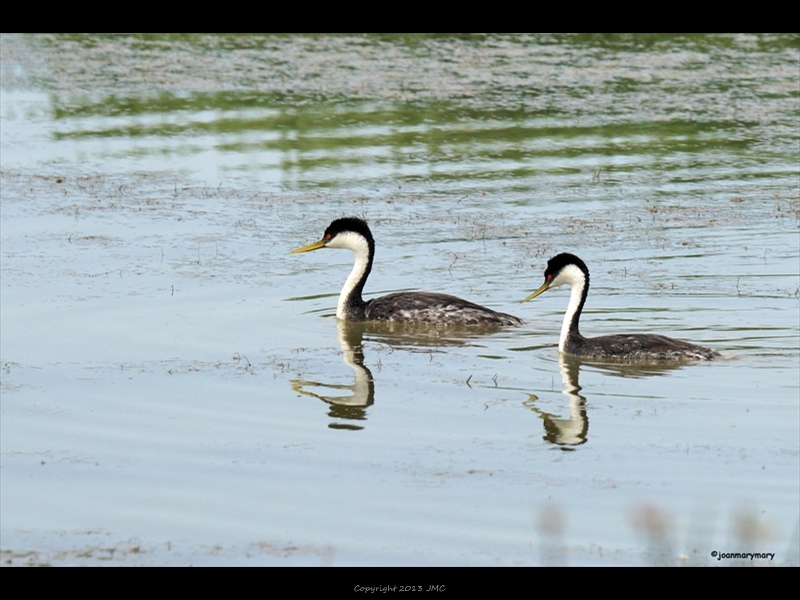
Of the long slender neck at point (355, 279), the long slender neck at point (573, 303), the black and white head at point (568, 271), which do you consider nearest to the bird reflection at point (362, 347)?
the long slender neck at point (355, 279)

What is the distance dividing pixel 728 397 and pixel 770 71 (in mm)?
21257

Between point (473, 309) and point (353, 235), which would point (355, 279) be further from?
point (473, 309)

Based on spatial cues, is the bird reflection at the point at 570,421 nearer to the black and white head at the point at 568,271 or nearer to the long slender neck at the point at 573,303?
the long slender neck at the point at 573,303

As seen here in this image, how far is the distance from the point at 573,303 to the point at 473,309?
103cm

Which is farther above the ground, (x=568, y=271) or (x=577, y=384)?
(x=568, y=271)

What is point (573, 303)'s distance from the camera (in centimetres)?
1320

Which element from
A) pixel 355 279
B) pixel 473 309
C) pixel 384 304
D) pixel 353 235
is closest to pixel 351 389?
pixel 473 309

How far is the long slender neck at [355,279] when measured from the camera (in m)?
14.4

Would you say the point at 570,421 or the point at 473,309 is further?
the point at 473,309

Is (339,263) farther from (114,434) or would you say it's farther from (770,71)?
(770,71)

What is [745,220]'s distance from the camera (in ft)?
59.0

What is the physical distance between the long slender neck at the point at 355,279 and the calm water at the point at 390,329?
0.78 ft

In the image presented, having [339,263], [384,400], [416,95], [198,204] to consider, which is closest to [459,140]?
[416,95]

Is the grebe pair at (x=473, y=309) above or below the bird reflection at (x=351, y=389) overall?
above
